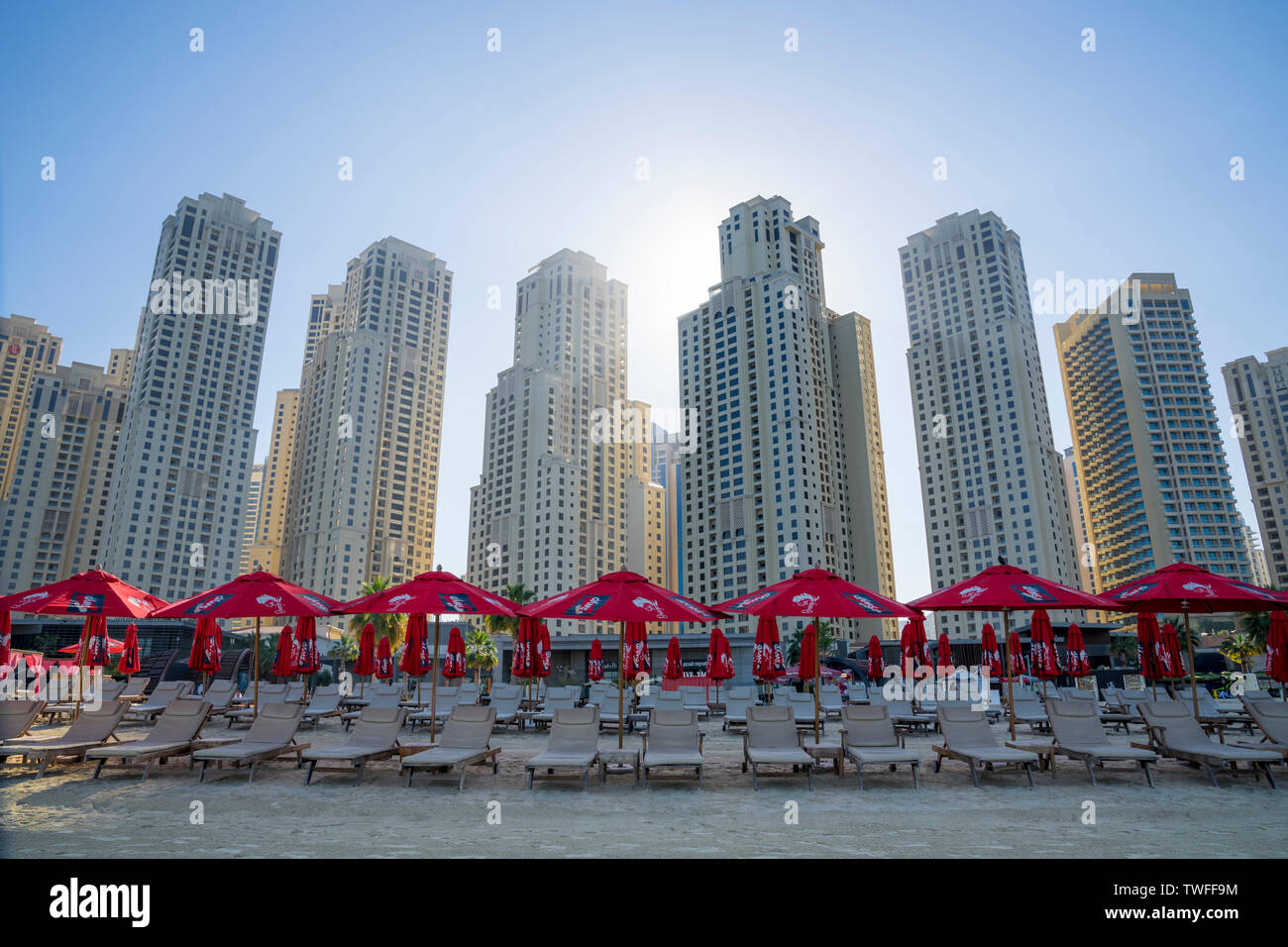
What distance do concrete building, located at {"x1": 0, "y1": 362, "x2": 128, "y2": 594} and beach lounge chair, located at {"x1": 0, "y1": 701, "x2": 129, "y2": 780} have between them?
9913 centimetres

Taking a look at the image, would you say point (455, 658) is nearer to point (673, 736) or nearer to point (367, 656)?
point (367, 656)

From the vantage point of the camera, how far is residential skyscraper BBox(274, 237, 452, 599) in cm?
10575

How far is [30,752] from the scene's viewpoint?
393 inches

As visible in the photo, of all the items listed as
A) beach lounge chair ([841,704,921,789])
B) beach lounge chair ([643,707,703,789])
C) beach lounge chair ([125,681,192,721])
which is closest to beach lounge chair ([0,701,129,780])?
beach lounge chair ([125,681,192,721])

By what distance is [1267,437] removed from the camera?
115 meters

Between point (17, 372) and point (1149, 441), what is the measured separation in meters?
182

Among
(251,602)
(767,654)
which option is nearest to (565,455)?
(767,654)

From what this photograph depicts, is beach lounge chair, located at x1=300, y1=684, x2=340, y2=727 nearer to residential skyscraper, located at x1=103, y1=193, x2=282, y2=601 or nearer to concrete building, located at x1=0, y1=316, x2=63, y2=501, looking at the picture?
residential skyscraper, located at x1=103, y1=193, x2=282, y2=601

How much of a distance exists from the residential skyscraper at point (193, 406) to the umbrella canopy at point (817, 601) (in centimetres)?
9321

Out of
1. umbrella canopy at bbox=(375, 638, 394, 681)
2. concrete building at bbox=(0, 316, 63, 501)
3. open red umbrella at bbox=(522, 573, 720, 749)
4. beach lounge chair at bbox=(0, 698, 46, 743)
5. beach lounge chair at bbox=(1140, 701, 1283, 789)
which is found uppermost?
concrete building at bbox=(0, 316, 63, 501)

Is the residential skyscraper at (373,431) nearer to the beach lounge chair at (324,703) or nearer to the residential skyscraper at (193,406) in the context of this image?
the residential skyscraper at (193,406)
